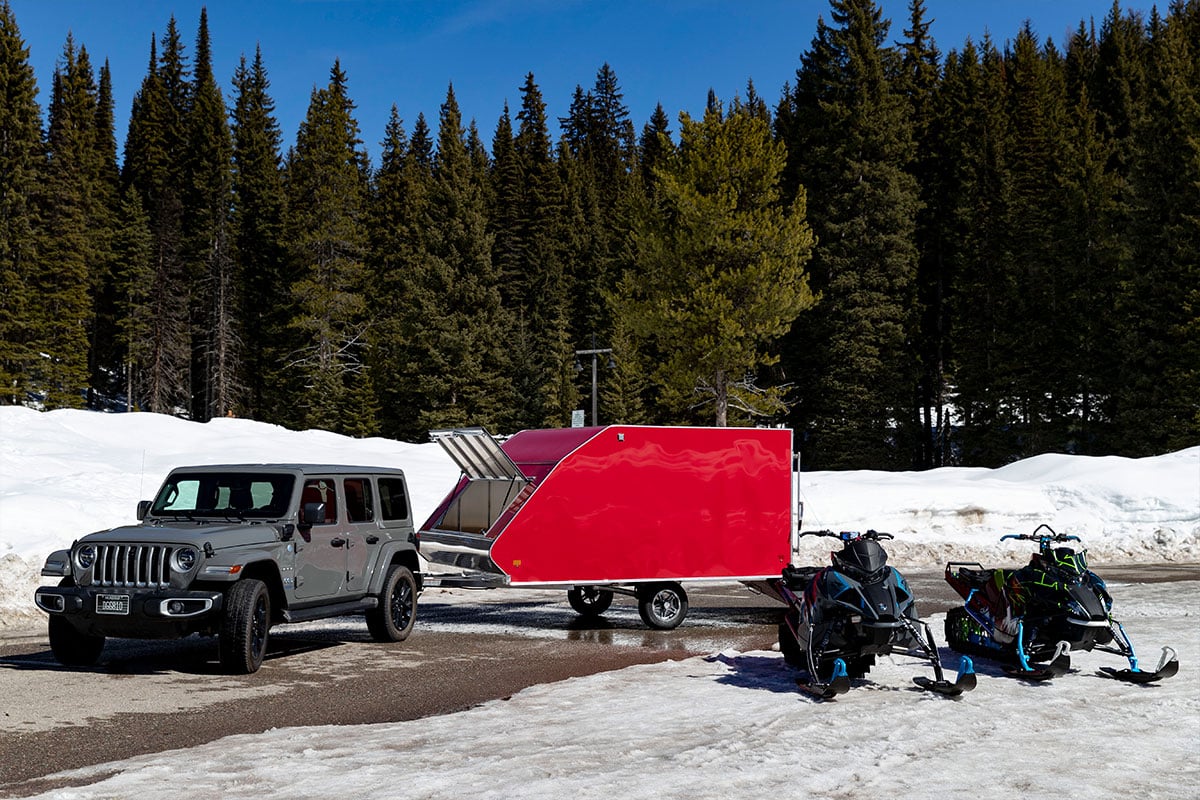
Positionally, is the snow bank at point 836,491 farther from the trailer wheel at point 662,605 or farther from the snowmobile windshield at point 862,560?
the snowmobile windshield at point 862,560

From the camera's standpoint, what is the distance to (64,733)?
846cm

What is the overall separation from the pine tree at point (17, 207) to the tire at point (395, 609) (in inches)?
2246

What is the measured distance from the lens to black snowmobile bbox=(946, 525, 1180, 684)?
10.9 meters

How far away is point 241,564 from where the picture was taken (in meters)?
10.8

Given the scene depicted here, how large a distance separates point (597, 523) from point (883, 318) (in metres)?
48.5

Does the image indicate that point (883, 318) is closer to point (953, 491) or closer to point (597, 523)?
point (953, 491)

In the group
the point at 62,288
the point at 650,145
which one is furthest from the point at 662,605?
the point at 650,145

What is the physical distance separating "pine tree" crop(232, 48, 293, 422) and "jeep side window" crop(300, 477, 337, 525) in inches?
2561

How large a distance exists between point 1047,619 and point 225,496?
8728 millimetres

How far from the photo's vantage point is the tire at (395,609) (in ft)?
43.7

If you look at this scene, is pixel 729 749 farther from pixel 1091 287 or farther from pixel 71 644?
Result: pixel 1091 287

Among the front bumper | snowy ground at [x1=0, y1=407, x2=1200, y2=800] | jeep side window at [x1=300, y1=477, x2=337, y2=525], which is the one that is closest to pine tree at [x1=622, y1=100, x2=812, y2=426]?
snowy ground at [x1=0, y1=407, x2=1200, y2=800]

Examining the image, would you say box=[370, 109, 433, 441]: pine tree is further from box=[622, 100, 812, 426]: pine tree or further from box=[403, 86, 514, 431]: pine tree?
box=[622, 100, 812, 426]: pine tree

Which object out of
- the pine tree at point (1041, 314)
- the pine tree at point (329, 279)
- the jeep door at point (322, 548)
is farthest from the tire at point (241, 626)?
the pine tree at point (329, 279)
